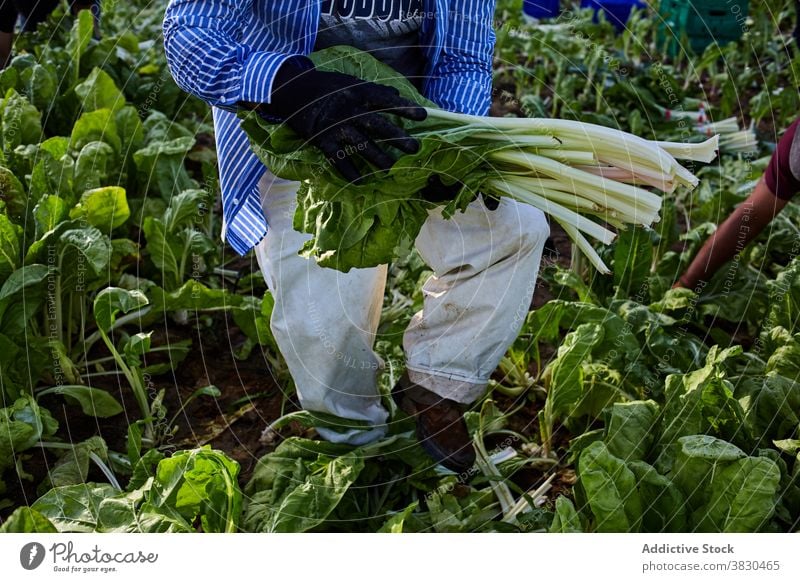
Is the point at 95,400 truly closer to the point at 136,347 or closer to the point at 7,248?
the point at 136,347

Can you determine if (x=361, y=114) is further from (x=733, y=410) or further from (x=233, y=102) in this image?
(x=733, y=410)

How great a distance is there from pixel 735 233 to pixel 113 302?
7.39 feet

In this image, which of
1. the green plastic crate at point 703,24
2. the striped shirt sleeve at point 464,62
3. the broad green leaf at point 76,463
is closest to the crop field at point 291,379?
the broad green leaf at point 76,463

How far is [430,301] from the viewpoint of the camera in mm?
2883

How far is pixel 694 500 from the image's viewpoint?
261 centimetres

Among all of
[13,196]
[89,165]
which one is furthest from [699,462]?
[13,196]

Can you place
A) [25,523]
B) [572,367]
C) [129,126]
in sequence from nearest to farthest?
[25,523]
[572,367]
[129,126]

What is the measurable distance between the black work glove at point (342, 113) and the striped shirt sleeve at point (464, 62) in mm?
565

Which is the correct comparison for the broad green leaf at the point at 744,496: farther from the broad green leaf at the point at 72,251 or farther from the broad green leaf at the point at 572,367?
the broad green leaf at the point at 72,251

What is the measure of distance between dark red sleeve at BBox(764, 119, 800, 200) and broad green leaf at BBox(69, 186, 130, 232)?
2324 millimetres

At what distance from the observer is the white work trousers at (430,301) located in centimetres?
274

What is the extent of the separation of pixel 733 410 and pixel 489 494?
2.44ft

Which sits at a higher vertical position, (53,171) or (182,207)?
(53,171)
